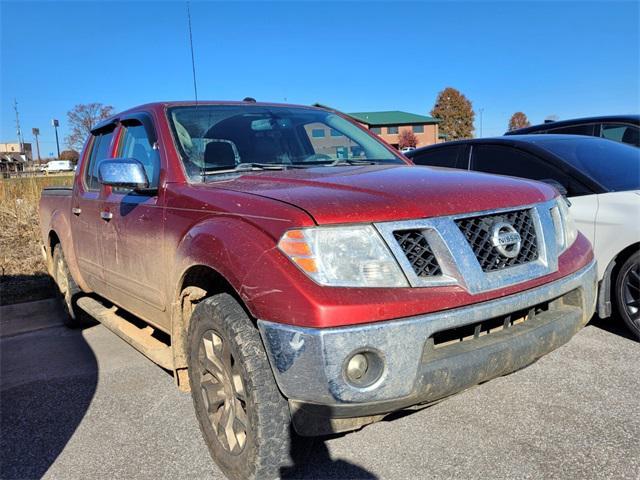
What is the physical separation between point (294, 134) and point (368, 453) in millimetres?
2159

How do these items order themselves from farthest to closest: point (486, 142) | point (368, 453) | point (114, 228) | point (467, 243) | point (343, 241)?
point (486, 142)
point (114, 228)
point (368, 453)
point (467, 243)
point (343, 241)

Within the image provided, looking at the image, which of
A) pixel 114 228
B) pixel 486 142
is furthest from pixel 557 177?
pixel 114 228

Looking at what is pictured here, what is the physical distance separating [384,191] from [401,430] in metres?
1.41

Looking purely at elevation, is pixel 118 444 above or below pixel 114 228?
below

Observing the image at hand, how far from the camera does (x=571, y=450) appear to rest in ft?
8.45

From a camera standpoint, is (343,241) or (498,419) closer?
(343,241)

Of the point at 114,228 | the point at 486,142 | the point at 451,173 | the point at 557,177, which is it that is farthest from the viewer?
the point at 486,142

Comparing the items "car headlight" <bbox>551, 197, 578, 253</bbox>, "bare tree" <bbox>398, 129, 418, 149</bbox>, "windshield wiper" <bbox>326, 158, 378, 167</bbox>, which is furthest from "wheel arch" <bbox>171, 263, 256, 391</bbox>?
"bare tree" <bbox>398, 129, 418, 149</bbox>

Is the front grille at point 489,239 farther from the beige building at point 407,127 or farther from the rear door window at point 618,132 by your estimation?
the beige building at point 407,127

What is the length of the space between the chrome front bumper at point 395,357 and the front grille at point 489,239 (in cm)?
16

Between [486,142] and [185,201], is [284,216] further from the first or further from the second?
[486,142]

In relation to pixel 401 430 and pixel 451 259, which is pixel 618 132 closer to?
pixel 401 430

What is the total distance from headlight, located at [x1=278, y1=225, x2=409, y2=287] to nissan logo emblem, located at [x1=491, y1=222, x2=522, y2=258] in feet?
1.73

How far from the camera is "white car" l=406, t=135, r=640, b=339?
3889mm
